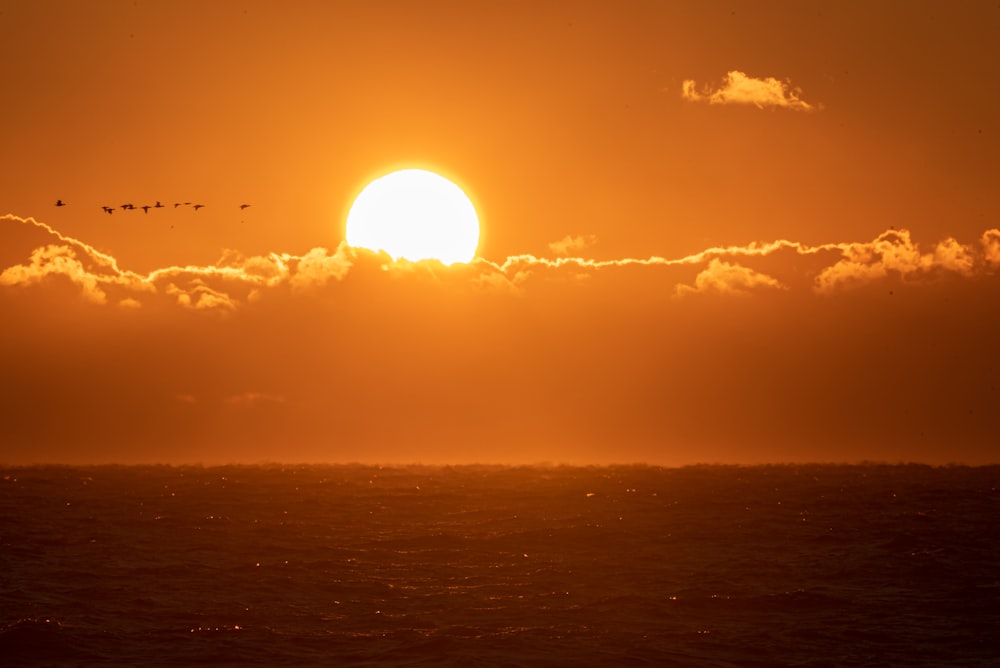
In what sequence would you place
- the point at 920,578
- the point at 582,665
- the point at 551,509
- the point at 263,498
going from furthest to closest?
the point at 263,498, the point at 551,509, the point at 920,578, the point at 582,665

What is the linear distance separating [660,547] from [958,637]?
25.6m

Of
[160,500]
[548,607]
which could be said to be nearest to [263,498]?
[160,500]

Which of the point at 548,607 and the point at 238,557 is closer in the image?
the point at 548,607

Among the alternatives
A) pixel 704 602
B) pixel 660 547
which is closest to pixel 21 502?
pixel 660 547

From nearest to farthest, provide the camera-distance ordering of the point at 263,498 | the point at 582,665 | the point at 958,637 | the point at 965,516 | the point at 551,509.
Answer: the point at 582,665 < the point at 958,637 < the point at 965,516 < the point at 551,509 < the point at 263,498

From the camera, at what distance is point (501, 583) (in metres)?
57.1

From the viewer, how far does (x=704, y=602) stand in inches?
2032

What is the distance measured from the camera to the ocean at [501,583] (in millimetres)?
43219

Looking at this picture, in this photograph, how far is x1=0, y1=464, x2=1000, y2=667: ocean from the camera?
4322 centimetres

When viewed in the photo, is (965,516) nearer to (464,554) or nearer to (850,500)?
(850,500)

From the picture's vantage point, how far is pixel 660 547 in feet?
227

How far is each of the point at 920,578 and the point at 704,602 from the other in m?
14.5

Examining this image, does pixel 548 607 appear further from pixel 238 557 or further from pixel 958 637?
pixel 238 557

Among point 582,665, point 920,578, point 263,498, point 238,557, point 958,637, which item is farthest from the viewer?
point 263,498
